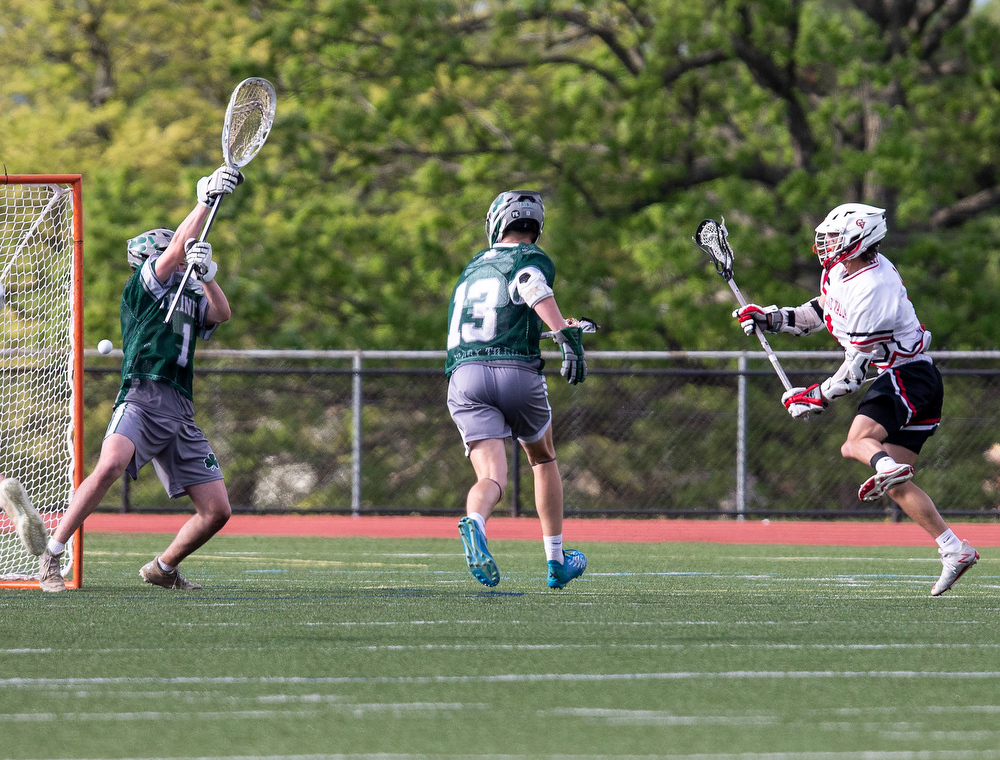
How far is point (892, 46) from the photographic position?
21500 mm

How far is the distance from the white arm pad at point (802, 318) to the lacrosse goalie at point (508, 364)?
4.48 ft

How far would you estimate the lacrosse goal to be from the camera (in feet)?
27.5

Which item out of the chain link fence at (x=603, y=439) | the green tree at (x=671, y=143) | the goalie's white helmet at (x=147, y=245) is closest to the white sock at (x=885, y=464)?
the goalie's white helmet at (x=147, y=245)

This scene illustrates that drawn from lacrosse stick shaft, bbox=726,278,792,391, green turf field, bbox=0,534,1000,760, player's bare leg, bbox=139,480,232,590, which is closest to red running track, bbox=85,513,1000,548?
lacrosse stick shaft, bbox=726,278,792,391

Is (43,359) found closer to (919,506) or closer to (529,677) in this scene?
(919,506)

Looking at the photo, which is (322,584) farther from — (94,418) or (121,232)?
(121,232)

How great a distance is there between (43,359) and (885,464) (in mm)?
7259

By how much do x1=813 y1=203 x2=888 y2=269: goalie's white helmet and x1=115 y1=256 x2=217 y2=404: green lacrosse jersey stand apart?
3487mm

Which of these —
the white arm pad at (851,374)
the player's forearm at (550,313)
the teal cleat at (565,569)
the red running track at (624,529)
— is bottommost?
the red running track at (624,529)

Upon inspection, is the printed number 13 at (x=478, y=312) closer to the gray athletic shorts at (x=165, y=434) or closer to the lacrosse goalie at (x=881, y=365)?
the gray athletic shorts at (x=165, y=434)

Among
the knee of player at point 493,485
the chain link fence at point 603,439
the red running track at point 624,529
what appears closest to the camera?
the knee of player at point 493,485

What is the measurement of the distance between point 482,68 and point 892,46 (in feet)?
20.0

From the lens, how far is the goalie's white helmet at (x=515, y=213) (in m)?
8.38

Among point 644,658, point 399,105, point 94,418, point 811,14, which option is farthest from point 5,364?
point 811,14
